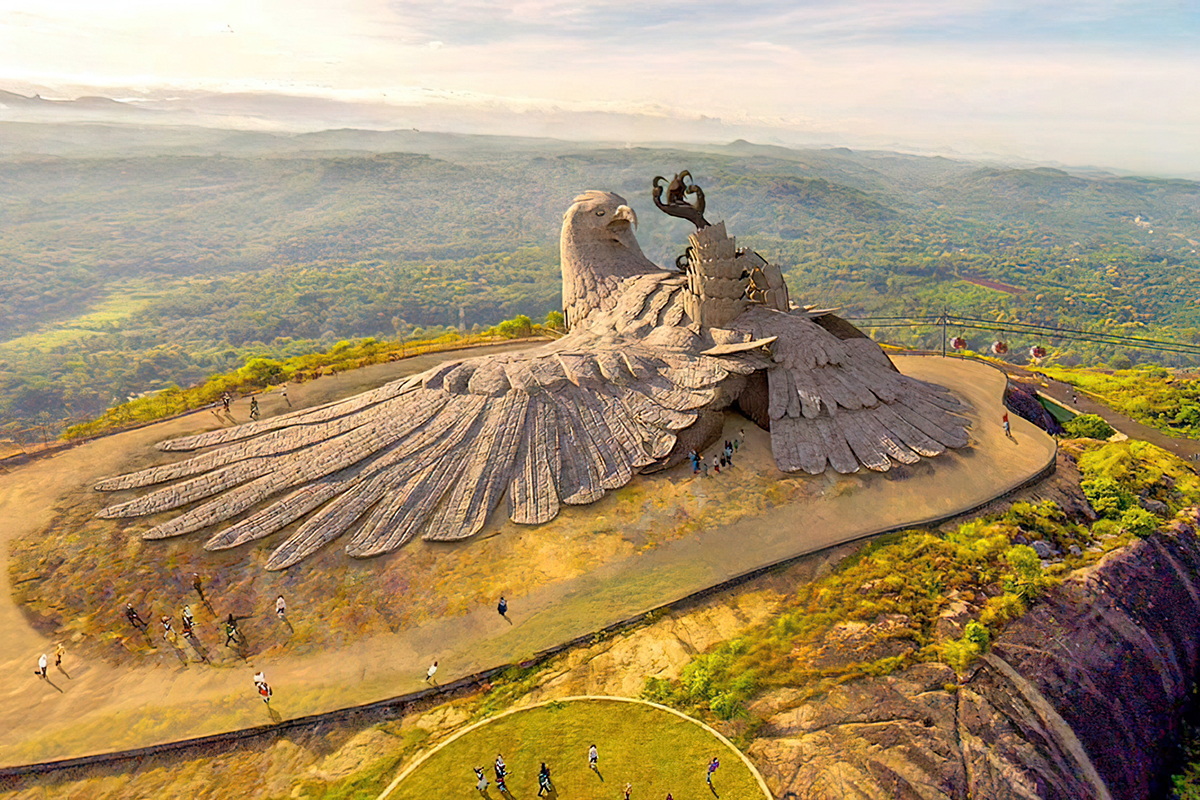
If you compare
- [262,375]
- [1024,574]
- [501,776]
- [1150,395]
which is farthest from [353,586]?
[1150,395]

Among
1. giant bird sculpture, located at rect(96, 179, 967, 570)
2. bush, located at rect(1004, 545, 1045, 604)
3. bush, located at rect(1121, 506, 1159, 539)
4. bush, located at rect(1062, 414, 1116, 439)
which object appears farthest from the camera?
bush, located at rect(1062, 414, 1116, 439)

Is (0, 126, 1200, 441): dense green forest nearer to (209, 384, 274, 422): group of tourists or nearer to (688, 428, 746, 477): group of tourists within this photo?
(209, 384, 274, 422): group of tourists

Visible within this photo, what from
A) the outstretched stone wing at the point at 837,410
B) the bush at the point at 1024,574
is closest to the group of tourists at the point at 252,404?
the outstretched stone wing at the point at 837,410

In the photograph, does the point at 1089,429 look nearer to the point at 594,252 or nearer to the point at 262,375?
the point at 594,252

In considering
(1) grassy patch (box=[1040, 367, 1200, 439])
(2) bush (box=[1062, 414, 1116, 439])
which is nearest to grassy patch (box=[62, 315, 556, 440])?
(2) bush (box=[1062, 414, 1116, 439])

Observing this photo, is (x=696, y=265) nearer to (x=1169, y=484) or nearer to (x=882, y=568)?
(x=882, y=568)
